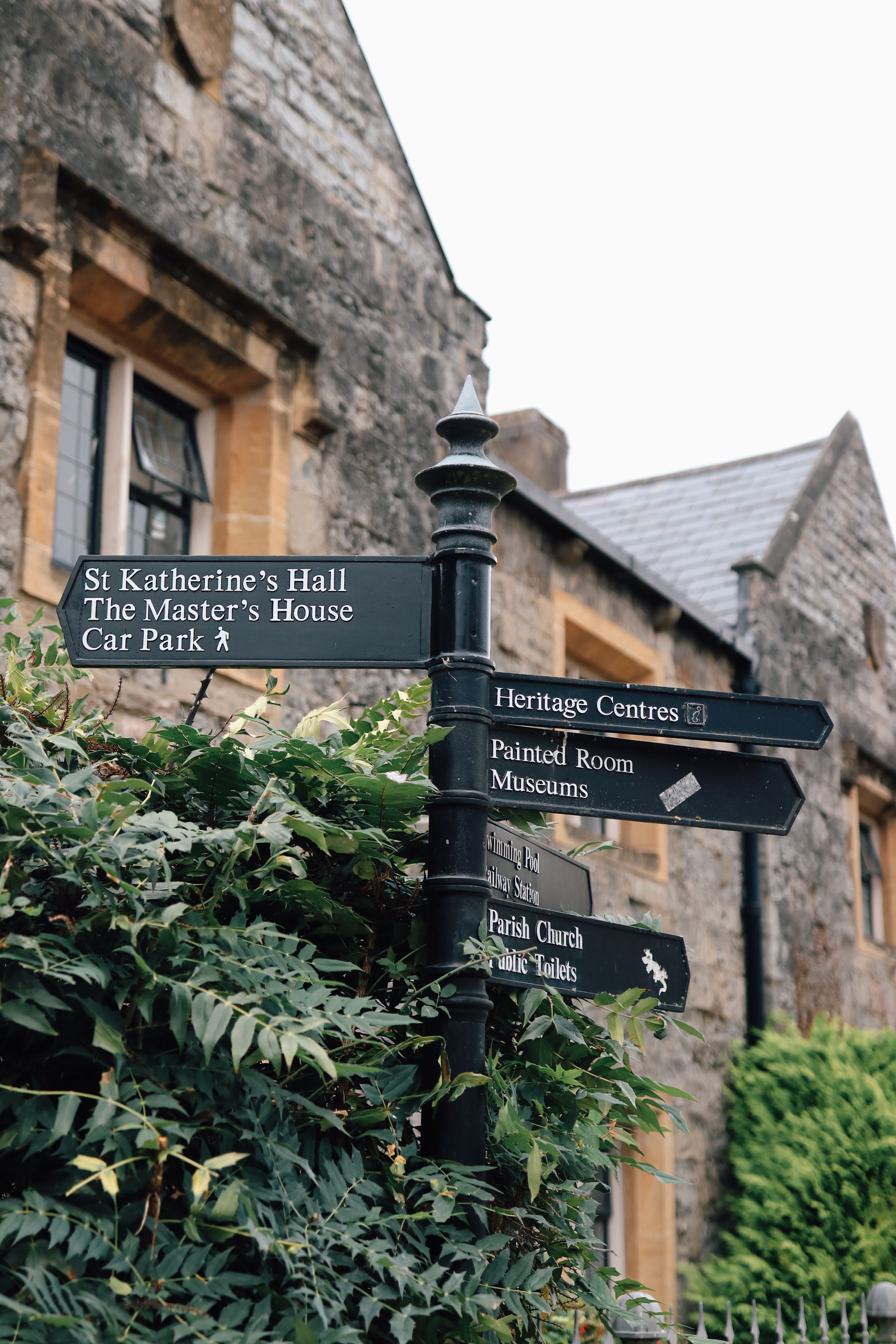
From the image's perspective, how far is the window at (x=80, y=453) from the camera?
20.4ft

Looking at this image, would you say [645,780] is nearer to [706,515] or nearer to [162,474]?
[162,474]

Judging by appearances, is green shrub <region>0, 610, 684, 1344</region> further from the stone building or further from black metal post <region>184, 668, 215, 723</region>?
the stone building

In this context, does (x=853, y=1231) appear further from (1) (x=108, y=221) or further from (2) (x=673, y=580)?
(1) (x=108, y=221)

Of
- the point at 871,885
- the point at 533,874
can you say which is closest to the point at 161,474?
the point at 533,874

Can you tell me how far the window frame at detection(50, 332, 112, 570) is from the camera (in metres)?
6.32

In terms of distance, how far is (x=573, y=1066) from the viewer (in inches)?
112

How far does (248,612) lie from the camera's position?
9.93 feet

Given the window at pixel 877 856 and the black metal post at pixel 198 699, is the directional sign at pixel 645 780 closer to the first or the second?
the black metal post at pixel 198 699

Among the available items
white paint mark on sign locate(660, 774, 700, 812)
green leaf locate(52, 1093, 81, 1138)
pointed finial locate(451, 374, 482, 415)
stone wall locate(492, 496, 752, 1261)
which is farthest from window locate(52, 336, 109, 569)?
green leaf locate(52, 1093, 81, 1138)

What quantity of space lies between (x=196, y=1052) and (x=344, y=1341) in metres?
0.48

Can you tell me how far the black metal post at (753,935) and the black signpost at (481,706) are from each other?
24.8ft

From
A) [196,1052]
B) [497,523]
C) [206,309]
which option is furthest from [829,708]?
[196,1052]

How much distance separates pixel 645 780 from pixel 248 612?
0.92 m

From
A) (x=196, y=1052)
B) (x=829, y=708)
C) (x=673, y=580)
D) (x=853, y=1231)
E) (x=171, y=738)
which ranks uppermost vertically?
(x=673, y=580)
